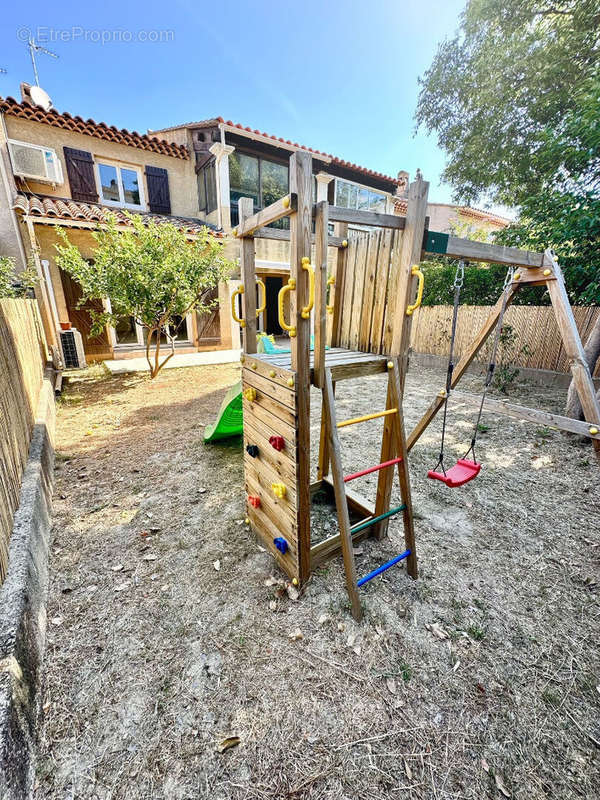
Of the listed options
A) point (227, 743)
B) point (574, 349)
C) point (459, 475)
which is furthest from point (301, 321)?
point (574, 349)

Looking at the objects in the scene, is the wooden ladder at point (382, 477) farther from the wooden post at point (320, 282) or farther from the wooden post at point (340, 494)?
the wooden post at point (320, 282)

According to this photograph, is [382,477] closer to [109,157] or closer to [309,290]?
[309,290]

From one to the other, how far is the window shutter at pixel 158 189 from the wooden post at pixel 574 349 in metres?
11.0

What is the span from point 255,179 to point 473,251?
1130cm

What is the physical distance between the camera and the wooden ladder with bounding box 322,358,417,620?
196cm

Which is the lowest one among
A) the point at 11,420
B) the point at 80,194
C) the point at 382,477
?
the point at 382,477

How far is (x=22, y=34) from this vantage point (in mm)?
8258

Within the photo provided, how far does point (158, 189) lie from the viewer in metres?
10.1

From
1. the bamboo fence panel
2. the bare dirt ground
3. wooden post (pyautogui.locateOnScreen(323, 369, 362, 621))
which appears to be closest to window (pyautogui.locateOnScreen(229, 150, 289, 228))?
the bamboo fence panel

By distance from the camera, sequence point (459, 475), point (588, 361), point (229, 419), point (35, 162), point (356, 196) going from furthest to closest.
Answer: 1. point (356, 196)
2. point (35, 162)
3. point (588, 361)
4. point (229, 419)
5. point (459, 475)

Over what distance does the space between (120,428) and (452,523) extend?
4668 millimetres

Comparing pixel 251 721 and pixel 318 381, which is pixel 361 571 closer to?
pixel 251 721

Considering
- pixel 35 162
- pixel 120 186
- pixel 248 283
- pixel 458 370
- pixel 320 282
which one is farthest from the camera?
pixel 120 186

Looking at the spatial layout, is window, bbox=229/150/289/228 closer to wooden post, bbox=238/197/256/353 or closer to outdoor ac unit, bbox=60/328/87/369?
outdoor ac unit, bbox=60/328/87/369
